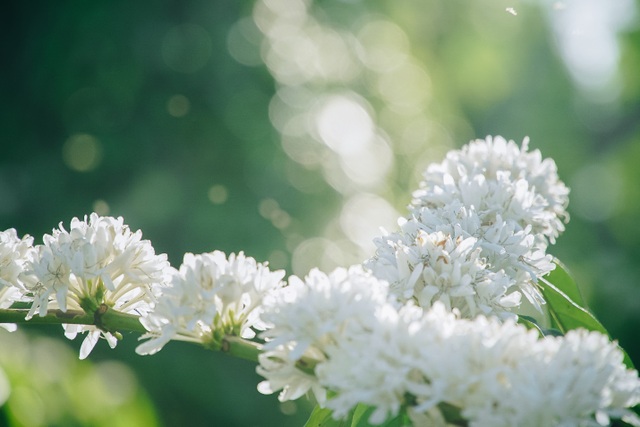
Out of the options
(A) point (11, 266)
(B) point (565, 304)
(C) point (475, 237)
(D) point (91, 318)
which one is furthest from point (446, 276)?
(A) point (11, 266)

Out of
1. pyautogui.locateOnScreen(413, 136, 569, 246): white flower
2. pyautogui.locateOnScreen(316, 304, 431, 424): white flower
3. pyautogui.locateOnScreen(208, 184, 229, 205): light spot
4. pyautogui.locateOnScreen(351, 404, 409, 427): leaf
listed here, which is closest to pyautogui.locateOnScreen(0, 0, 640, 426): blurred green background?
pyautogui.locateOnScreen(208, 184, 229, 205): light spot

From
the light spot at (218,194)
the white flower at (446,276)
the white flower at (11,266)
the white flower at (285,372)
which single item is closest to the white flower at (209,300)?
the white flower at (285,372)

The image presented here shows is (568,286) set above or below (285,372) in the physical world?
above

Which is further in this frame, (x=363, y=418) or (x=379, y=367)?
(x=363, y=418)

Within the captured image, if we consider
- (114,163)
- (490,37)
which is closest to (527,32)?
(490,37)

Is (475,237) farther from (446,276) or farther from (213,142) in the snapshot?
(213,142)

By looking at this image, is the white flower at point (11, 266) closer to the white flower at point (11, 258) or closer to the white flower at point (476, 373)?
the white flower at point (11, 258)

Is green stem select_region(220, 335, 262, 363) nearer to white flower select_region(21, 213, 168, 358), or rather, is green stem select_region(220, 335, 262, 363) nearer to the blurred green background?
white flower select_region(21, 213, 168, 358)
